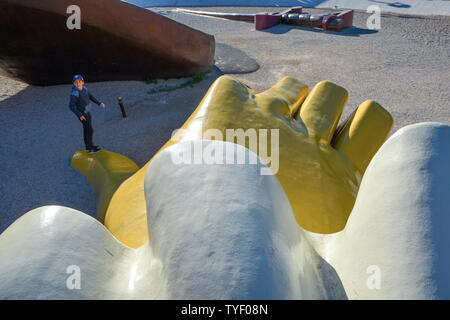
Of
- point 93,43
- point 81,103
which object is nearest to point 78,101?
point 81,103

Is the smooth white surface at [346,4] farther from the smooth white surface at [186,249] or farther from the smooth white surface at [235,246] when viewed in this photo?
the smooth white surface at [186,249]

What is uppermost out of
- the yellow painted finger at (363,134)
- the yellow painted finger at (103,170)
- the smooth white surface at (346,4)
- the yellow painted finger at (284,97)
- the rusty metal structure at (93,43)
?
the smooth white surface at (346,4)

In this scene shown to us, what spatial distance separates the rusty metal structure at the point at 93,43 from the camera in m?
5.95

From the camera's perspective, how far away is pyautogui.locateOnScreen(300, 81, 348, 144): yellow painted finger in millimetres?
3218

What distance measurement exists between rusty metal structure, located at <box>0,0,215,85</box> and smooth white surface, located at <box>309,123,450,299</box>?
5.93m

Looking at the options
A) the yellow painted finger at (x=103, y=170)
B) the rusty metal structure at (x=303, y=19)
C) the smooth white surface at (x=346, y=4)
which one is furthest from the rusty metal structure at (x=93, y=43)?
the smooth white surface at (x=346, y=4)

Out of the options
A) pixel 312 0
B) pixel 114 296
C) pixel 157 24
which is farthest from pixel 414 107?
pixel 312 0

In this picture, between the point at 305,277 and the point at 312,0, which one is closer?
the point at 305,277

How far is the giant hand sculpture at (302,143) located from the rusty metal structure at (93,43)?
13.4 feet

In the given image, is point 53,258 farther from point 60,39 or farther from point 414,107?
point 414,107

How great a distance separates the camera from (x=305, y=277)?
1.40 meters

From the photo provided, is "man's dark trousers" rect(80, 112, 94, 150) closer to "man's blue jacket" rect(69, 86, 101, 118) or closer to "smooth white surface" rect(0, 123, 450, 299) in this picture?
"man's blue jacket" rect(69, 86, 101, 118)

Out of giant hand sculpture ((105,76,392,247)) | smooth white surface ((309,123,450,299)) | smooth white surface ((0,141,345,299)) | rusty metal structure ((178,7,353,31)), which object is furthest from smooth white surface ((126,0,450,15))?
smooth white surface ((0,141,345,299))
